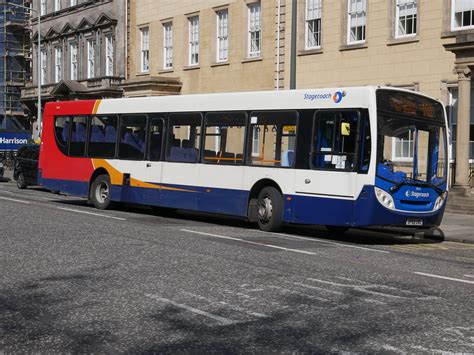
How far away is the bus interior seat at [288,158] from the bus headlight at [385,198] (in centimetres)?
201

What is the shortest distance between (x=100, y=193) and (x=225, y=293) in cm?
1191

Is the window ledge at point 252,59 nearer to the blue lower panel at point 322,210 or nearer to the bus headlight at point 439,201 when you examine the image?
the blue lower panel at point 322,210

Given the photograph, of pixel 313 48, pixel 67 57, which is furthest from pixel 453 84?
pixel 67 57

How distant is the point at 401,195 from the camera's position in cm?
1324

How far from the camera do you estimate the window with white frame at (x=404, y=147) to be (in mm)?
13156

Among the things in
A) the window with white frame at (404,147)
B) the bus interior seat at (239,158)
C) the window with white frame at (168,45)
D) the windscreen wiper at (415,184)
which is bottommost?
the windscreen wiper at (415,184)

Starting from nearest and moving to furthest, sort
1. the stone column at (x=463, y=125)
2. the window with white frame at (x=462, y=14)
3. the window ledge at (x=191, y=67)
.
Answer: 1. the stone column at (x=463, y=125)
2. the window with white frame at (x=462, y=14)
3. the window ledge at (x=191, y=67)

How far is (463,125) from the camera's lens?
20156 millimetres

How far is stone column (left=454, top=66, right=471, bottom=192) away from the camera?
20.1m

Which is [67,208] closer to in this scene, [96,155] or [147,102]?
[96,155]

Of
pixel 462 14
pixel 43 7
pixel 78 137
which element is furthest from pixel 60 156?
pixel 43 7

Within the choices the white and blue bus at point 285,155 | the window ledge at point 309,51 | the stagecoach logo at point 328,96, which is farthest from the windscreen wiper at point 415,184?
the window ledge at point 309,51

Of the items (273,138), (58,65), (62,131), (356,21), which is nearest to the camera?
(273,138)

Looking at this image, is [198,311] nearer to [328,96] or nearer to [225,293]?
[225,293]
